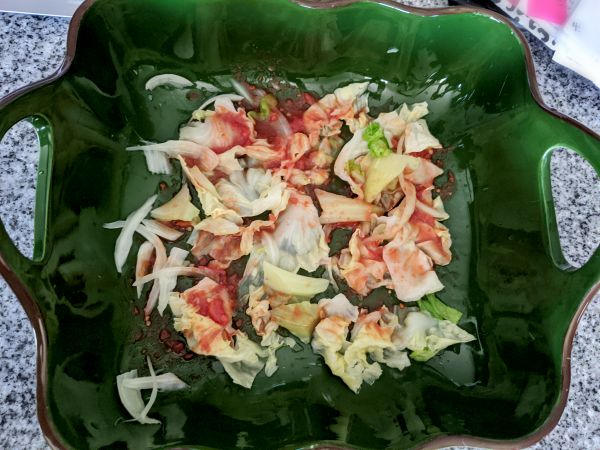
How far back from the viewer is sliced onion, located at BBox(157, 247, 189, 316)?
2.40 feet

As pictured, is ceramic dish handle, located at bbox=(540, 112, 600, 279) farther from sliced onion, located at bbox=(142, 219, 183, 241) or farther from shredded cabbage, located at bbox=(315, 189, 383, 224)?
sliced onion, located at bbox=(142, 219, 183, 241)

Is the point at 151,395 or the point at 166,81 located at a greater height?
the point at 166,81

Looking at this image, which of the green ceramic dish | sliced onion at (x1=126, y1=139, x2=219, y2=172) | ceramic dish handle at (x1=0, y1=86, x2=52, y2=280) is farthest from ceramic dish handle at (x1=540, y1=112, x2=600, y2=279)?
ceramic dish handle at (x1=0, y1=86, x2=52, y2=280)

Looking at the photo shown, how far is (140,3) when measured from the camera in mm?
708

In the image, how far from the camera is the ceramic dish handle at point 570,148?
690 mm

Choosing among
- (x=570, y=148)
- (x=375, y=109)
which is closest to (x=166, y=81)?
(x=375, y=109)

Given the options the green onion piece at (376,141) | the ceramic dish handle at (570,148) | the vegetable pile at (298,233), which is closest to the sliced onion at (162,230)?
the vegetable pile at (298,233)

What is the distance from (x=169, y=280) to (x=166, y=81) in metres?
0.26

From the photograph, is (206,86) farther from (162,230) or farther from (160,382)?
(160,382)

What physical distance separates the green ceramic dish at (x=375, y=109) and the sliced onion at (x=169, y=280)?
1.4 inches

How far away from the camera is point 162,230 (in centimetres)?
76

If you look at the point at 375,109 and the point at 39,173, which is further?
the point at 375,109

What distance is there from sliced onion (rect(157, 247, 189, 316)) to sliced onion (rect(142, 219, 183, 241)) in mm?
18

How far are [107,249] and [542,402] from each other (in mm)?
525
